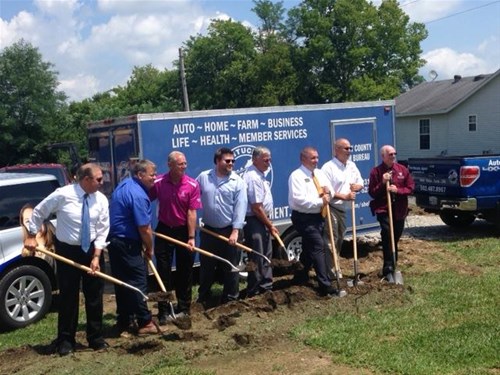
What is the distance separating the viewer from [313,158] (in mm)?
8328

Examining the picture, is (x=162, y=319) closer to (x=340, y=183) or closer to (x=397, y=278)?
(x=340, y=183)

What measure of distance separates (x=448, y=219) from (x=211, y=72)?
4350 cm

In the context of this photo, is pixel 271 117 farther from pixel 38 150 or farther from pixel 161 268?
pixel 38 150

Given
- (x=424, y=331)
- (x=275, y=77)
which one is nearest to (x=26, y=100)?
(x=275, y=77)

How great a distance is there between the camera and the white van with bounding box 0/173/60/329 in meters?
7.99

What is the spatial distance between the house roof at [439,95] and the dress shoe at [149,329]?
3087 cm

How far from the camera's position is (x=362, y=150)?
37.1 feet

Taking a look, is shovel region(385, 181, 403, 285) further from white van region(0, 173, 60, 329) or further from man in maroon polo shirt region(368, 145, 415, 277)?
white van region(0, 173, 60, 329)

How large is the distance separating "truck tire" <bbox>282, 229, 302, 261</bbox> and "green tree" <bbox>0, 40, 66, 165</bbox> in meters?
29.5

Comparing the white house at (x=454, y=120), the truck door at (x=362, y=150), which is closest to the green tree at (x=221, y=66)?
the white house at (x=454, y=120)

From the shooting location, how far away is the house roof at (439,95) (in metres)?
35.7

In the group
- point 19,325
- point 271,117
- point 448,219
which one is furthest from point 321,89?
point 19,325

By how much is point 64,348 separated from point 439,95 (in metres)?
35.9

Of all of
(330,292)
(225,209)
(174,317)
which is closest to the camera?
(174,317)
